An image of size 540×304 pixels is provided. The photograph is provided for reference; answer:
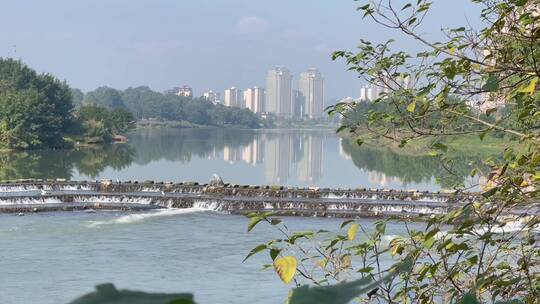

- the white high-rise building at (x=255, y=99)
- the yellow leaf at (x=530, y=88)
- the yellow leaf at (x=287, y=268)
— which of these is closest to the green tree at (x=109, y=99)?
the white high-rise building at (x=255, y=99)

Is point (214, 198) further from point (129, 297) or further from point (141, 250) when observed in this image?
point (129, 297)

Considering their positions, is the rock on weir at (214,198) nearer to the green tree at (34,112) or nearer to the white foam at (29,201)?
the white foam at (29,201)

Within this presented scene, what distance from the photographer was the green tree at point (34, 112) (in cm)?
3039

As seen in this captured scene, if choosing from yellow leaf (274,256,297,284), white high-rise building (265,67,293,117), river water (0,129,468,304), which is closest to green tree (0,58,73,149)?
river water (0,129,468,304)

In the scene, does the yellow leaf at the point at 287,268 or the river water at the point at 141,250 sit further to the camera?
the river water at the point at 141,250

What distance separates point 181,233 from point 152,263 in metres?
2.50

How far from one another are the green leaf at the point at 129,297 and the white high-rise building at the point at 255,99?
149 metres

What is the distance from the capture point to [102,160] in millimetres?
27297

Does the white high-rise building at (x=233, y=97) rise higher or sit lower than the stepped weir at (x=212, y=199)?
higher

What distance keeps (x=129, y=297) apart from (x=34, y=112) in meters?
33.9

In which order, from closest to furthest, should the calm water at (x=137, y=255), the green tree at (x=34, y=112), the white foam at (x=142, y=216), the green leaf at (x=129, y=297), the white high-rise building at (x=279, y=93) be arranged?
the green leaf at (x=129, y=297), the calm water at (x=137, y=255), the white foam at (x=142, y=216), the green tree at (x=34, y=112), the white high-rise building at (x=279, y=93)

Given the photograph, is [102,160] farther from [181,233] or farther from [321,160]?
[181,233]

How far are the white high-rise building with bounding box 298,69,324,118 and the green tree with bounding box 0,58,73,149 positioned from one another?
110 metres

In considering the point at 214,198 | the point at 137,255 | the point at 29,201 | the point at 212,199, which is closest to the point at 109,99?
the point at 29,201
